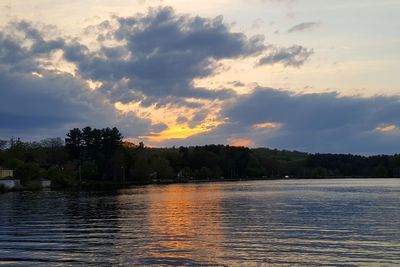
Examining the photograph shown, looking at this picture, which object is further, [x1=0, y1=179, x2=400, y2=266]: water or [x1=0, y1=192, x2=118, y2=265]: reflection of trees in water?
[x1=0, y1=192, x2=118, y2=265]: reflection of trees in water

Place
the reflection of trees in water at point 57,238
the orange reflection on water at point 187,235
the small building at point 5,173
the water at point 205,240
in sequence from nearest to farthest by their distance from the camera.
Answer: the water at point 205,240 → the reflection of trees in water at point 57,238 → the orange reflection on water at point 187,235 → the small building at point 5,173

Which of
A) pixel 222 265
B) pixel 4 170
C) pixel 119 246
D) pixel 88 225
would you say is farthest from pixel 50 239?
pixel 4 170

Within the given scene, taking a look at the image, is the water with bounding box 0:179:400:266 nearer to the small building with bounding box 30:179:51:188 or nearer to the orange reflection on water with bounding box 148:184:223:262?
the orange reflection on water with bounding box 148:184:223:262

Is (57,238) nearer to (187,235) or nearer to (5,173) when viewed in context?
(187,235)

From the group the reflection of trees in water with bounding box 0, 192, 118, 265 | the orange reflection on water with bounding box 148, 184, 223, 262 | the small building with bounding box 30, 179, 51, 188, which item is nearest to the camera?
the reflection of trees in water with bounding box 0, 192, 118, 265

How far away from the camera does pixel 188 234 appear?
103ft

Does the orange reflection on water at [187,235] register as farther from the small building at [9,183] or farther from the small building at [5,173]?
the small building at [5,173]

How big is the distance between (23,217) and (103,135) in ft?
460

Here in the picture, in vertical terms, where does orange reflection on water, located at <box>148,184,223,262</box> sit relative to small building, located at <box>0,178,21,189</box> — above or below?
below

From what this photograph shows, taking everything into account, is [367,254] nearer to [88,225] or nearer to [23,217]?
[88,225]

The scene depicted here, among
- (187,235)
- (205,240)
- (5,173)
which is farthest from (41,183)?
(205,240)

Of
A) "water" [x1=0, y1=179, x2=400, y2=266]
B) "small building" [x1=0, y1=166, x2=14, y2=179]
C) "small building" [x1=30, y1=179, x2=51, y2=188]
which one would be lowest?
"water" [x1=0, y1=179, x2=400, y2=266]

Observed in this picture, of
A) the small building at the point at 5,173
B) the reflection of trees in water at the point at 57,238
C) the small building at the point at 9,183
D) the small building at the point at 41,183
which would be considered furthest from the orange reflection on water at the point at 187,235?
the small building at the point at 41,183

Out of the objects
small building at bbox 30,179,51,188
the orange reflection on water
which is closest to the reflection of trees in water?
the orange reflection on water
